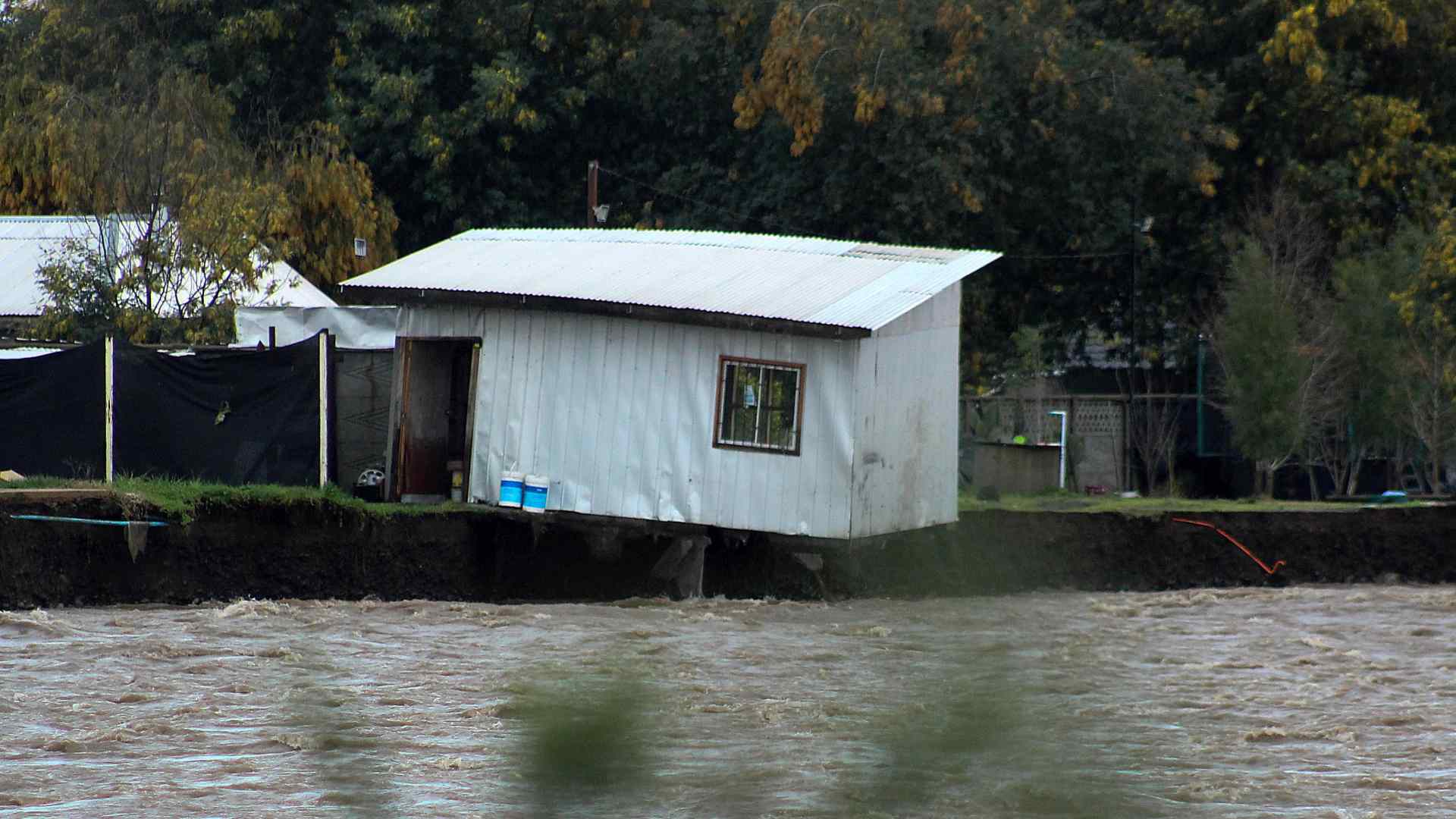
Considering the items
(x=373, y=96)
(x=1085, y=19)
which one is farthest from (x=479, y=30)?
(x=1085, y=19)

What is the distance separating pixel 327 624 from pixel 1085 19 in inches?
672

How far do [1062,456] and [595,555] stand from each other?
7306mm

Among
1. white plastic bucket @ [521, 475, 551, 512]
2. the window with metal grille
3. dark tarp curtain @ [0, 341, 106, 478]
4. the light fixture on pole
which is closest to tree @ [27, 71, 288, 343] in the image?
dark tarp curtain @ [0, 341, 106, 478]

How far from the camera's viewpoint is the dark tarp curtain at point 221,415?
46.8 feet

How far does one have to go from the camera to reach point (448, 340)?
16.1m

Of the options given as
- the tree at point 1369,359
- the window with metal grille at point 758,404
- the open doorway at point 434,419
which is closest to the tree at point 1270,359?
the tree at point 1369,359

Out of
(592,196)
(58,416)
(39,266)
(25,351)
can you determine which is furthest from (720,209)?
(58,416)

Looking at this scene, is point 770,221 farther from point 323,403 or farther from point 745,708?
point 745,708

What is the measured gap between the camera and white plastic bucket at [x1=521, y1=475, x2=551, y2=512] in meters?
15.2

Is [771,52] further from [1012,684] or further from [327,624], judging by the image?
[1012,684]

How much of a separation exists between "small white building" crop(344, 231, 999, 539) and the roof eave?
0.7 inches

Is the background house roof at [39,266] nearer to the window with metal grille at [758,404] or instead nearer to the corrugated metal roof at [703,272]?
the corrugated metal roof at [703,272]

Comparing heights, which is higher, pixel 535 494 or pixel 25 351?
pixel 25 351

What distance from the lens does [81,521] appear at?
42.6 feet
